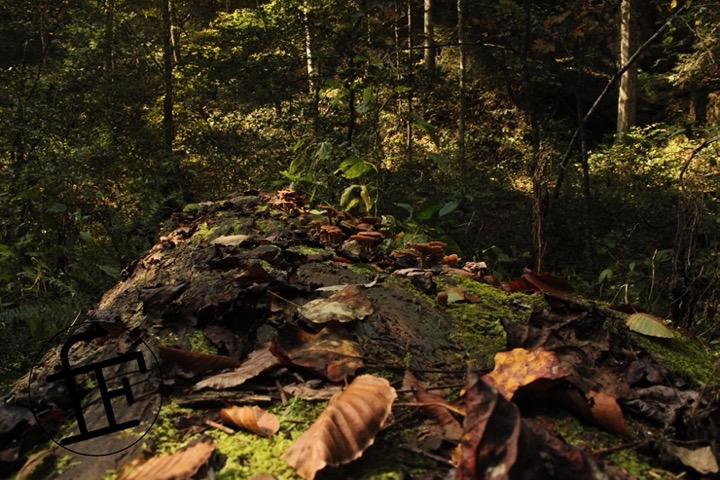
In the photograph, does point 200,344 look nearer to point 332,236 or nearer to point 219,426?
point 219,426

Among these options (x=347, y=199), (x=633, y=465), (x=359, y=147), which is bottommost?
(x=347, y=199)

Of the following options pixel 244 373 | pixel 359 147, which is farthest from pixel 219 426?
pixel 359 147

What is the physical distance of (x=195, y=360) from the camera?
142 cm

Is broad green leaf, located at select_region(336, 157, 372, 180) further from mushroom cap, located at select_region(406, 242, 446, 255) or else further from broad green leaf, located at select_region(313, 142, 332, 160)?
mushroom cap, located at select_region(406, 242, 446, 255)

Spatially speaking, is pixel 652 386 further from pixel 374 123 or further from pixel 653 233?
pixel 653 233

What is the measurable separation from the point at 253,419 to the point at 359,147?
6.35 metres

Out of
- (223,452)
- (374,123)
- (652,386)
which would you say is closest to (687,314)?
(652,386)

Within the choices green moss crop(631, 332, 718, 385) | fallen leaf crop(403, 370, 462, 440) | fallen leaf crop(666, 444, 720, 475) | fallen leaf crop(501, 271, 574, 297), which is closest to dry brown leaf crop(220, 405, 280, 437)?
fallen leaf crop(403, 370, 462, 440)

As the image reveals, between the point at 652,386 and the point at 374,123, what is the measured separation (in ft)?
20.6

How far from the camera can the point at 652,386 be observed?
1.39m

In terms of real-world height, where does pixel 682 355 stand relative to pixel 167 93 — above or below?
below

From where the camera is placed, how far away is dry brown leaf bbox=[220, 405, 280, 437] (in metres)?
1.17

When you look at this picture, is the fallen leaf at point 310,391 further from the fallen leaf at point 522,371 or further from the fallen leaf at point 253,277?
the fallen leaf at point 253,277

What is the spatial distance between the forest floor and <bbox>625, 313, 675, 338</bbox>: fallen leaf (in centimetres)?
2
